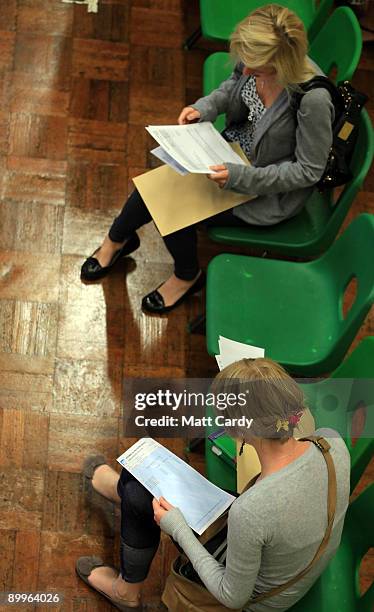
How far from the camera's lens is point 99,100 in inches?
178

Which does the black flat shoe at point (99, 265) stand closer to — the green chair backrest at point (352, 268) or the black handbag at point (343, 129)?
the green chair backrest at point (352, 268)

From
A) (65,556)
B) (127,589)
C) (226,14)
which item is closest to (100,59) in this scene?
(226,14)

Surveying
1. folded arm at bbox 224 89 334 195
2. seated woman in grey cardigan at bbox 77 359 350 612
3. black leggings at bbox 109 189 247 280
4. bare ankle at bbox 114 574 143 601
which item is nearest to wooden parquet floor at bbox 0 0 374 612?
bare ankle at bbox 114 574 143 601

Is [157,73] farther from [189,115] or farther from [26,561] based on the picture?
[26,561]

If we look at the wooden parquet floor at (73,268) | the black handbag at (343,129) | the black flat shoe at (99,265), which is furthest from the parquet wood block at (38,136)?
the black handbag at (343,129)

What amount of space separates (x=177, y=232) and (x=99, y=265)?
1.58ft

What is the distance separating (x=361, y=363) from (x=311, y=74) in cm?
109

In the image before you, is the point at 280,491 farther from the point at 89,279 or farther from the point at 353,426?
the point at 89,279

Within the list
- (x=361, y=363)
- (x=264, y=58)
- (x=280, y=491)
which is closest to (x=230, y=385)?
(x=280, y=491)

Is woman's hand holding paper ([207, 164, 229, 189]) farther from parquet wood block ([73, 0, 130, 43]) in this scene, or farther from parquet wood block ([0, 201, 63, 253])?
parquet wood block ([73, 0, 130, 43])

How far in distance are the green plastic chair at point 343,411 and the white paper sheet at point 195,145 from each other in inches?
35.4

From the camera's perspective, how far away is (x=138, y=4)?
4.97 metres

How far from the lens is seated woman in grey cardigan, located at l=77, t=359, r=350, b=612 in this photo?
2240 mm

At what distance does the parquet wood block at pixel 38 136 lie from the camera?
4270 mm
